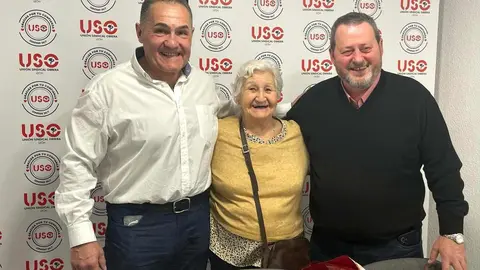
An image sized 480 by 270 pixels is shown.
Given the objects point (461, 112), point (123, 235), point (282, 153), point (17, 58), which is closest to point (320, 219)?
point (282, 153)

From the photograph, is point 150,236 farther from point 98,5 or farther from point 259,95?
point 98,5

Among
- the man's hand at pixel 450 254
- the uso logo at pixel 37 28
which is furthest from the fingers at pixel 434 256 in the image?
the uso logo at pixel 37 28

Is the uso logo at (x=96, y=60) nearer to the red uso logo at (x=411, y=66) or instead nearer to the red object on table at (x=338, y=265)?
the red object on table at (x=338, y=265)

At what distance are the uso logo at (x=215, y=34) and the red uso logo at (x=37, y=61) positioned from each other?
726 millimetres

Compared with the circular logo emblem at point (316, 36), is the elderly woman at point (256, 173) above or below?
below

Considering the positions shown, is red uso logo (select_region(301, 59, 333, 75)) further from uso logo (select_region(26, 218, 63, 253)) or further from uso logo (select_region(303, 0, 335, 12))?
uso logo (select_region(26, 218, 63, 253))

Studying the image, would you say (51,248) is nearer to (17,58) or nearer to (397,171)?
(17,58)

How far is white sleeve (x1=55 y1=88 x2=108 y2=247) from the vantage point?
65.1 inches

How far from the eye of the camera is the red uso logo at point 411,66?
2502 millimetres

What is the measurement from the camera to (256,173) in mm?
1845

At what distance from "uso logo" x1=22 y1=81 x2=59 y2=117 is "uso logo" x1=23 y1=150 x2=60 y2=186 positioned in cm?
20

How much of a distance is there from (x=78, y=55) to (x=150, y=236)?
3.25ft

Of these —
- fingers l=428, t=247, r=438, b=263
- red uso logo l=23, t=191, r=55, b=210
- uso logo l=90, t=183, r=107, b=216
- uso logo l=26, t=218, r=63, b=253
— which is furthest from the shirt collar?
fingers l=428, t=247, r=438, b=263

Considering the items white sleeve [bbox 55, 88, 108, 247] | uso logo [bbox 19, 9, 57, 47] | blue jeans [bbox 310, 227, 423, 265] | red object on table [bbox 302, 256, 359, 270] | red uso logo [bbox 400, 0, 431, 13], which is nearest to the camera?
red object on table [bbox 302, 256, 359, 270]
